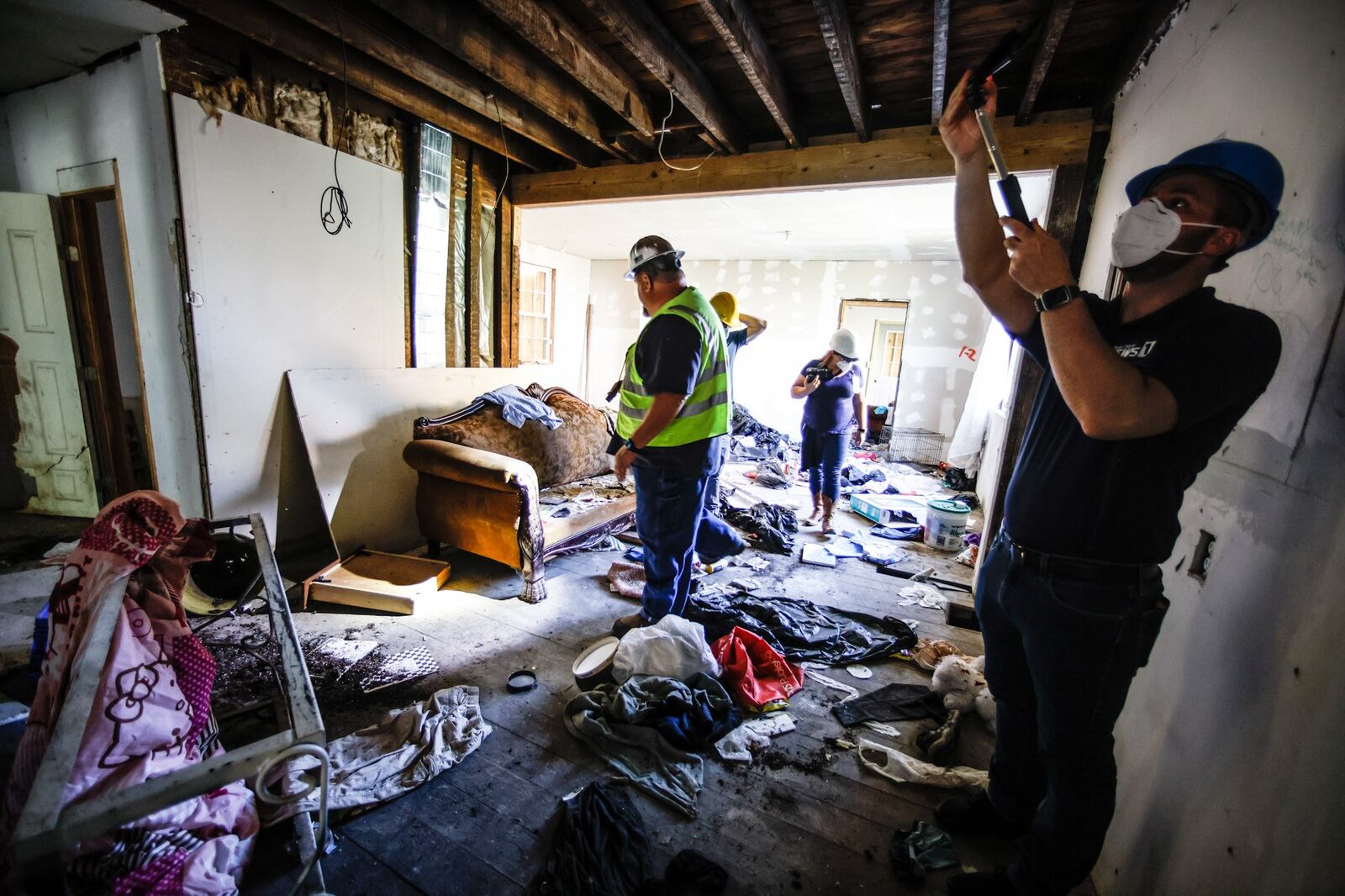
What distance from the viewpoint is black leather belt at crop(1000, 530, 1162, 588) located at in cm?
105

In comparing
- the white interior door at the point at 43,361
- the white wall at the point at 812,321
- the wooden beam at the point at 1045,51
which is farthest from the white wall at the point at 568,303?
the wooden beam at the point at 1045,51

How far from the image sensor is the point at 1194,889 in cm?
106

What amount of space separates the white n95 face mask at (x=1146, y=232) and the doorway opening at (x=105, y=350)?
16.0 feet

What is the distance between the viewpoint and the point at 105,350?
3.54m

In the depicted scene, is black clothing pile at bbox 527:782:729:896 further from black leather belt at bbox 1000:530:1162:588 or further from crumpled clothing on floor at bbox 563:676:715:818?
black leather belt at bbox 1000:530:1162:588

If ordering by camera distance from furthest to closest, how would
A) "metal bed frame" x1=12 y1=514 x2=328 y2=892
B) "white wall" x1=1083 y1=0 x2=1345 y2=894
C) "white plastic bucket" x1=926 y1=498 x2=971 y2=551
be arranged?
"white plastic bucket" x1=926 y1=498 x2=971 y2=551
"white wall" x1=1083 y1=0 x2=1345 y2=894
"metal bed frame" x1=12 y1=514 x2=328 y2=892

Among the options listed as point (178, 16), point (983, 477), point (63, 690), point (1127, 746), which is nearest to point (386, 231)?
point (178, 16)

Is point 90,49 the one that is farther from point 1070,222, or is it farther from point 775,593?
point 1070,222

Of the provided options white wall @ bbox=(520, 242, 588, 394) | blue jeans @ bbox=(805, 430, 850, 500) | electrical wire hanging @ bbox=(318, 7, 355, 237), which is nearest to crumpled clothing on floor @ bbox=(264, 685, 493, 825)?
electrical wire hanging @ bbox=(318, 7, 355, 237)

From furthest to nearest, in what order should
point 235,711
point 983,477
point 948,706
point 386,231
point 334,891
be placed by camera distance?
point 983,477 < point 386,231 < point 948,706 < point 235,711 < point 334,891

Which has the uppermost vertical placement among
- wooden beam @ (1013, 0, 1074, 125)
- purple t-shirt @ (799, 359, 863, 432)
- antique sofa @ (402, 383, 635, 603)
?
wooden beam @ (1013, 0, 1074, 125)

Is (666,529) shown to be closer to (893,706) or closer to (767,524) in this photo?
(893,706)

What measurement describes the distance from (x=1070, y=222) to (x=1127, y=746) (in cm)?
264

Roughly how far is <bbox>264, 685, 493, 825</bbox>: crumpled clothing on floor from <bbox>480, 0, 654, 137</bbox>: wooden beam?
290cm
